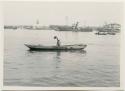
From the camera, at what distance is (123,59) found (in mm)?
1864

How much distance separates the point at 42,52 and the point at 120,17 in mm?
584

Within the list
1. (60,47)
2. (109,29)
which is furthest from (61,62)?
(109,29)

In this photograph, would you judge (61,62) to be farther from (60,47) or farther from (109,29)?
(109,29)

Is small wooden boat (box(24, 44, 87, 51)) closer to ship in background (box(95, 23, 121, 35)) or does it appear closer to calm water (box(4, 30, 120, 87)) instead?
calm water (box(4, 30, 120, 87))

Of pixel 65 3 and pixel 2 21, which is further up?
pixel 65 3

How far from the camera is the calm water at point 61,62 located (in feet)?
6.07

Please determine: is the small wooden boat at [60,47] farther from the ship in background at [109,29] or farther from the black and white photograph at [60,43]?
the ship in background at [109,29]

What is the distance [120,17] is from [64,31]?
0.39 meters

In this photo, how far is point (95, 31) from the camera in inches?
74.1

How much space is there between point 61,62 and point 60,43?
0.13m

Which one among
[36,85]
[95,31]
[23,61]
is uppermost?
[95,31]

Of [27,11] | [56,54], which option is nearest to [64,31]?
[56,54]

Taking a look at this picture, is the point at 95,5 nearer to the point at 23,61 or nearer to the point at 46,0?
the point at 46,0

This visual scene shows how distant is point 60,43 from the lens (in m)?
1.88
